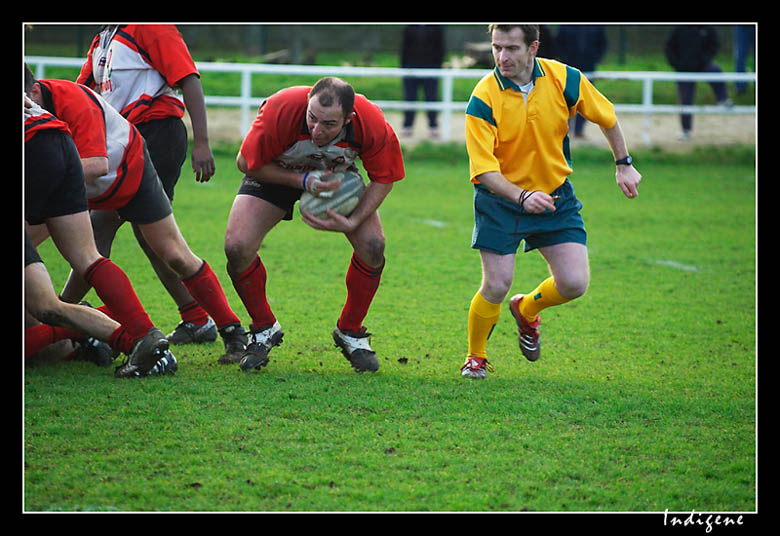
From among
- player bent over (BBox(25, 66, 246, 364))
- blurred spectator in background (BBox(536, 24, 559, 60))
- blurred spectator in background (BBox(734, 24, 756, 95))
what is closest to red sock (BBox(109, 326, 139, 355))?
player bent over (BBox(25, 66, 246, 364))

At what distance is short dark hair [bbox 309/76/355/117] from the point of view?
4375 millimetres

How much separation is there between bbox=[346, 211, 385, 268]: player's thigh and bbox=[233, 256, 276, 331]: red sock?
0.50 metres

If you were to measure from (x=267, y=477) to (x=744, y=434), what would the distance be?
82.2 inches

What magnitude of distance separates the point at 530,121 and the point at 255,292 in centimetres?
163

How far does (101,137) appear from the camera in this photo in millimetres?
4559

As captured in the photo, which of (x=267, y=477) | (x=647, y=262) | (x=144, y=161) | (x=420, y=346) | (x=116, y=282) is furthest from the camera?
(x=647, y=262)

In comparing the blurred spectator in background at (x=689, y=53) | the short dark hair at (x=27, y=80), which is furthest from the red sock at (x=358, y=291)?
the blurred spectator in background at (x=689, y=53)

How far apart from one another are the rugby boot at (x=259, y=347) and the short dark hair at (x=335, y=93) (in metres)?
1.26

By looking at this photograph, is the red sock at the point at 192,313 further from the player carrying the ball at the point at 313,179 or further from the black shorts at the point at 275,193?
the black shorts at the point at 275,193

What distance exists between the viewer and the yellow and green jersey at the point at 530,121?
4695 mm

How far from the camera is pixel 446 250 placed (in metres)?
8.70
